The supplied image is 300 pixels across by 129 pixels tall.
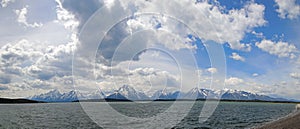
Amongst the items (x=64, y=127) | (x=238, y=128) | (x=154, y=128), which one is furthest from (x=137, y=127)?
(x=238, y=128)

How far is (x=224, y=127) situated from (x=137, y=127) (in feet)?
58.9

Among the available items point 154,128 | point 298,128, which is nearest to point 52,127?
point 154,128

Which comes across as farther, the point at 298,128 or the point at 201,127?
the point at 201,127

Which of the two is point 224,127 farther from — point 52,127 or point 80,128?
point 52,127

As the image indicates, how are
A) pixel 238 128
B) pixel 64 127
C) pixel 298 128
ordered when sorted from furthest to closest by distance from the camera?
1. pixel 64 127
2. pixel 238 128
3. pixel 298 128

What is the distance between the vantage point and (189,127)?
57625mm

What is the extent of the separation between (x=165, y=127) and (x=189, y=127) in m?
4.99

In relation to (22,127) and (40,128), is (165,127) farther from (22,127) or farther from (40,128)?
(22,127)

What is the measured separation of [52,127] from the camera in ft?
197

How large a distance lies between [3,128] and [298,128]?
5467cm

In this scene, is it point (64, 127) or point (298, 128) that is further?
point (64, 127)

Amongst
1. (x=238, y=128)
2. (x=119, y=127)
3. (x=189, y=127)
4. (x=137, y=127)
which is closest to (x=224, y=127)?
(x=238, y=128)

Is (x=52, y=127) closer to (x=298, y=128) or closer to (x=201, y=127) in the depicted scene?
(x=201, y=127)

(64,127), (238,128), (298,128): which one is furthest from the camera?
(64,127)
